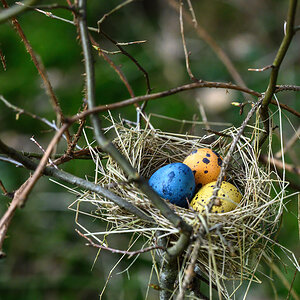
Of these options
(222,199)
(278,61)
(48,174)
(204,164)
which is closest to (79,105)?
(204,164)

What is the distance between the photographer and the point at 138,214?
102 cm

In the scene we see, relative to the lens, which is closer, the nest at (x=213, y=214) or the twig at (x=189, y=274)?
the twig at (x=189, y=274)

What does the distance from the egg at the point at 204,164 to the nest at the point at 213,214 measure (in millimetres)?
51

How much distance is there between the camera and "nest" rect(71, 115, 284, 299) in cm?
110

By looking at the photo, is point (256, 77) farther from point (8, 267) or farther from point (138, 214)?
point (138, 214)

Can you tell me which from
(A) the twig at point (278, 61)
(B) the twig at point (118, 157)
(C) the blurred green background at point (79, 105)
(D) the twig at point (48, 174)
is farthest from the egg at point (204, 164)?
(C) the blurred green background at point (79, 105)

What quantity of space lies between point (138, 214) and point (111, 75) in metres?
2.22

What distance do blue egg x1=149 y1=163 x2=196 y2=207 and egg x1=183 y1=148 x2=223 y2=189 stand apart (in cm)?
7

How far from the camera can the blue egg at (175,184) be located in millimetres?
1394

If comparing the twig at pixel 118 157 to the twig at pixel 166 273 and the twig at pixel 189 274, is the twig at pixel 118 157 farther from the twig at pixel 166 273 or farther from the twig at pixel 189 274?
the twig at pixel 166 273

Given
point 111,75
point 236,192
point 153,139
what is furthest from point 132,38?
point 236,192

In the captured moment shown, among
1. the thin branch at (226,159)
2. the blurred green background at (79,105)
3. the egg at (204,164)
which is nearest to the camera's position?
the thin branch at (226,159)

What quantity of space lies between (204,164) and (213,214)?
0.44 metres

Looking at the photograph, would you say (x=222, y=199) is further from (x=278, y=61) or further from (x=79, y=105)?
(x=79, y=105)
